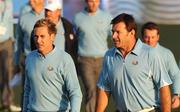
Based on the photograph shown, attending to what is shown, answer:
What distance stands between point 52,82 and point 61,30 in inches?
121

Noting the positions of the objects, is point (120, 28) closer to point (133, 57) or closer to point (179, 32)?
point (133, 57)

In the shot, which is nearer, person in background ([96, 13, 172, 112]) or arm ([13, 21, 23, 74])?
person in background ([96, 13, 172, 112])

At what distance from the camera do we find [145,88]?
6137mm

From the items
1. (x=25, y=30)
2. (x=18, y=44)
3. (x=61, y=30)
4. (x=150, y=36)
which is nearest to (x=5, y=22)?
A: (x=18, y=44)

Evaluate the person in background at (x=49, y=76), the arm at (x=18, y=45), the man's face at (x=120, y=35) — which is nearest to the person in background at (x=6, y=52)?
the arm at (x=18, y=45)

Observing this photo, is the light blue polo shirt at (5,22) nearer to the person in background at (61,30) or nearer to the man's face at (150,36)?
the person in background at (61,30)

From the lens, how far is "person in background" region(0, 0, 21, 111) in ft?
35.6

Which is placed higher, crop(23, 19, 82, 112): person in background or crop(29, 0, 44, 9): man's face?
crop(29, 0, 44, 9): man's face

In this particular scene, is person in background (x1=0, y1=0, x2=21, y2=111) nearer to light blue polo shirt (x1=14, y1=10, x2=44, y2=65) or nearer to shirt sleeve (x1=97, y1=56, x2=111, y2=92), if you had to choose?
light blue polo shirt (x1=14, y1=10, x2=44, y2=65)

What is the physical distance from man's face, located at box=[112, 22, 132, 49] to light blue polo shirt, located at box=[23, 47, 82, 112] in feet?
2.17

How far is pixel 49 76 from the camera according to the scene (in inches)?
256

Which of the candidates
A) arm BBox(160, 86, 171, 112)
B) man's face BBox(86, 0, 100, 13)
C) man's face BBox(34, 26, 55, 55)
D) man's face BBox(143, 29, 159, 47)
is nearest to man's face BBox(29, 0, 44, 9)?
man's face BBox(86, 0, 100, 13)

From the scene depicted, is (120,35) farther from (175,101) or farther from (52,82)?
(175,101)

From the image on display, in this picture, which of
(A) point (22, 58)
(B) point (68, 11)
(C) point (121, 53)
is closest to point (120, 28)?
(C) point (121, 53)
